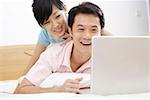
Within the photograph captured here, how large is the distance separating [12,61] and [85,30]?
0.29 meters

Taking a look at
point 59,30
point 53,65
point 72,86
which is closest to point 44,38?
point 59,30

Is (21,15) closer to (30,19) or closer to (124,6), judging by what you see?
(30,19)

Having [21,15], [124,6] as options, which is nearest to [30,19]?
[21,15]

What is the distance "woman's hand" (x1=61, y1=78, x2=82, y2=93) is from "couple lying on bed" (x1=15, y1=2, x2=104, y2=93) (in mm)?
71

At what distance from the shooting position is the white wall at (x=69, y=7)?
0.92 m

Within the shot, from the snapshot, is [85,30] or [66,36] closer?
[85,30]

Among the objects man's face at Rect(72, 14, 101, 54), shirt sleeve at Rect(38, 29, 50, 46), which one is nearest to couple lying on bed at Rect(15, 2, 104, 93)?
man's face at Rect(72, 14, 101, 54)

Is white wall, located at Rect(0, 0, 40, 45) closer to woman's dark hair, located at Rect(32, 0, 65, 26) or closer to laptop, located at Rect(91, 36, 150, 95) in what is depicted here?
woman's dark hair, located at Rect(32, 0, 65, 26)

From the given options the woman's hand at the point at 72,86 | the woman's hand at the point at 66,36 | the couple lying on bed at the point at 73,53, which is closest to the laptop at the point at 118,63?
the woman's hand at the point at 72,86

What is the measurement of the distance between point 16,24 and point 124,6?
357 millimetres

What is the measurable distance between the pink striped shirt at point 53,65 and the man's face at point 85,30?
0.04 metres

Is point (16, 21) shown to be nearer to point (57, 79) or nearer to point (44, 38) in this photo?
point (44, 38)

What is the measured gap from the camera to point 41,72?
0.77 metres

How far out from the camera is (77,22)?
0.79 m
